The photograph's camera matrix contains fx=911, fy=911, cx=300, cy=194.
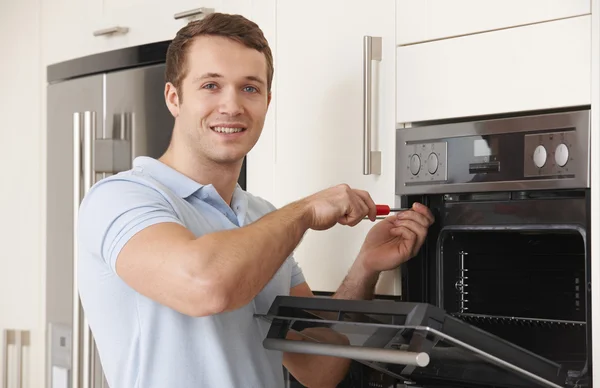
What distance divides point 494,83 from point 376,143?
0.29 metres

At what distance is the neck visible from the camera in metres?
1.68

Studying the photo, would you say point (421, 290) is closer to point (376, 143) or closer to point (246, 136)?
point (376, 143)

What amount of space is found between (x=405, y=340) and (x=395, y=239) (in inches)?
18.0

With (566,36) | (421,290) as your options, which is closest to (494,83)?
(566,36)

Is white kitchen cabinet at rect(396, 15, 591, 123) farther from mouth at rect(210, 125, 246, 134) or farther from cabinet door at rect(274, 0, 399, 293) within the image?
mouth at rect(210, 125, 246, 134)

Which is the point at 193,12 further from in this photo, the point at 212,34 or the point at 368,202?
the point at 368,202

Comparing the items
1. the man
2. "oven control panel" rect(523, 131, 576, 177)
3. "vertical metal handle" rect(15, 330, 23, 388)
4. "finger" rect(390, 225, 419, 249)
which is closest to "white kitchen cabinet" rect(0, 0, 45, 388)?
"vertical metal handle" rect(15, 330, 23, 388)

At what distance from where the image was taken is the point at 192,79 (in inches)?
65.7

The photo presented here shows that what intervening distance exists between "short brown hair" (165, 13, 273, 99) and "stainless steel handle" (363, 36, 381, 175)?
199 mm

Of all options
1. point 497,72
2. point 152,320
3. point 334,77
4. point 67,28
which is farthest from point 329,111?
point 67,28

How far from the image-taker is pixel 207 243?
1.34 m

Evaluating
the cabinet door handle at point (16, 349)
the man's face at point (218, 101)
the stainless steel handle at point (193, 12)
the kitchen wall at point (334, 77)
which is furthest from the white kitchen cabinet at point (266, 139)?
the cabinet door handle at point (16, 349)

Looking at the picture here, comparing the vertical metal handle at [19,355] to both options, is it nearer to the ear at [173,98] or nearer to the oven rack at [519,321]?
the ear at [173,98]

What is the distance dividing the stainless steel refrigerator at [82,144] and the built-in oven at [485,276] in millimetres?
746
